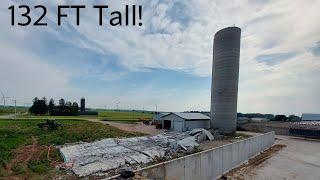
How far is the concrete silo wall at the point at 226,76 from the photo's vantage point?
1203 inches

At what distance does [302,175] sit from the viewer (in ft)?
47.6

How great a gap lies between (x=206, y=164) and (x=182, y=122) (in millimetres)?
22856

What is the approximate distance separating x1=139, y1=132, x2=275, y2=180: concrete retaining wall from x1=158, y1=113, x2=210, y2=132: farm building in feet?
51.8

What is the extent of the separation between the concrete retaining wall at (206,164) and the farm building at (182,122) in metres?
15.8

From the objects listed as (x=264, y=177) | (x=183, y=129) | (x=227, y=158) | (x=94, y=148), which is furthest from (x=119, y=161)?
(x=183, y=129)

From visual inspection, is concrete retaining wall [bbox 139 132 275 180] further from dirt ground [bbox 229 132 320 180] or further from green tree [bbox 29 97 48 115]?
green tree [bbox 29 97 48 115]

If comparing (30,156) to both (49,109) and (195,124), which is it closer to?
(195,124)

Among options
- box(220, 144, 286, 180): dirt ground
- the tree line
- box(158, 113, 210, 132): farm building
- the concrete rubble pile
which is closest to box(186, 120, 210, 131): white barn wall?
box(158, 113, 210, 132): farm building

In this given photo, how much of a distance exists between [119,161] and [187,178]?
566cm

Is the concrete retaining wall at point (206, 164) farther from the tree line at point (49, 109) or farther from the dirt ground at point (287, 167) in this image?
the tree line at point (49, 109)

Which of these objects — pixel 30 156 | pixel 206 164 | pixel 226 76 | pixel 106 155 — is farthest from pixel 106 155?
pixel 226 76

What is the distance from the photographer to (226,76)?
3070cm

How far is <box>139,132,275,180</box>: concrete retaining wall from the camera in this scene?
909 cm

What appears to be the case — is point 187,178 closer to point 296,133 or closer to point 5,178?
point 5,178
